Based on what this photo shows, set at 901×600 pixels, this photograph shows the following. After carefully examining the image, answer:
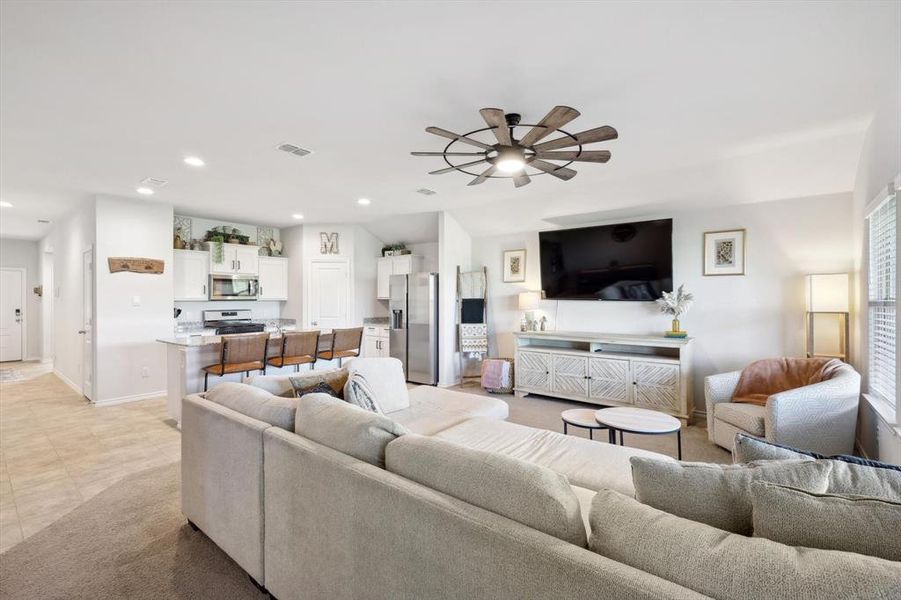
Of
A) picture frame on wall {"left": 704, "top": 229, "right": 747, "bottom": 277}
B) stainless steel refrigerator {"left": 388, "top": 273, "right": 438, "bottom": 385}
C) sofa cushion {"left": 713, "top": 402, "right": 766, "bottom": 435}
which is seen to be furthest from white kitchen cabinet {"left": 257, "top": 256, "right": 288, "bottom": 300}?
sofa cushion {"left": 713, "top": 402, "right": 766, "bottom": 435}

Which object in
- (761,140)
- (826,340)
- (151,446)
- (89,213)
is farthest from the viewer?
(89,213)

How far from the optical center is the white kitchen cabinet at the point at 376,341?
6.89 meters

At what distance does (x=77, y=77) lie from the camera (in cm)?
241

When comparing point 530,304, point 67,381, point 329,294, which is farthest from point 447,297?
point 67,381

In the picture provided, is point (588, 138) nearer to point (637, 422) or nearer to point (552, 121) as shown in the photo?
point (552, 121)

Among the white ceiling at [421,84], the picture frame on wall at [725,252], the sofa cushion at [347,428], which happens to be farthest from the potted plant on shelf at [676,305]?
the sofa cushion at [347,428]

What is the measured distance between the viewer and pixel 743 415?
3.22 m

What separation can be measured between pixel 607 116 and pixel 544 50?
0.98 m

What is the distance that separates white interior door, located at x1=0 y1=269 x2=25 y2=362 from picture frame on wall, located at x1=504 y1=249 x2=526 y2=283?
9.65 meters

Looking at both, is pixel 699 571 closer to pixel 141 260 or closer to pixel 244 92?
pixel 244 92

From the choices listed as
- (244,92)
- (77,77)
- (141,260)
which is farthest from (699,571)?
(141,260)

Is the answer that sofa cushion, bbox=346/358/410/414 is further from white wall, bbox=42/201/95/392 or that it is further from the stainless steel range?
white wall, bbox=42/201/95/392

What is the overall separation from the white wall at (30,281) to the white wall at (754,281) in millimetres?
10950

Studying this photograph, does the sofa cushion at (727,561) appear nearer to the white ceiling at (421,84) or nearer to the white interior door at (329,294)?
the white ceiling at (421,84)
